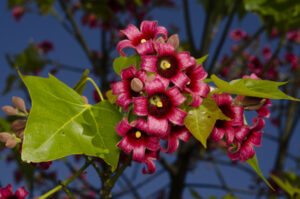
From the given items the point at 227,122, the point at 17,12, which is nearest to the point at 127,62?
the point at 227,122

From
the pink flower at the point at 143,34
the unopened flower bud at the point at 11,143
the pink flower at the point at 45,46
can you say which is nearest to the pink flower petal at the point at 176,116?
the pink flower at the point at 143,34

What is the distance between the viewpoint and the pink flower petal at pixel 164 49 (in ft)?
2.39

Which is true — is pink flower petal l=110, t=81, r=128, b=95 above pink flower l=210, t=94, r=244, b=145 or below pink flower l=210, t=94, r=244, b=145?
above

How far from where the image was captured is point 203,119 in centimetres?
69

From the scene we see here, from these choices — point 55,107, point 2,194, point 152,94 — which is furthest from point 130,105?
point 2,194

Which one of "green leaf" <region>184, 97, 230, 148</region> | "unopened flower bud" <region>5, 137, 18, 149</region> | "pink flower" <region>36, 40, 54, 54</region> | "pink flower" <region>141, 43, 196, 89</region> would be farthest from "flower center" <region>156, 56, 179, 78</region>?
"pink flower" <region>36, 40, 54, 54</region>

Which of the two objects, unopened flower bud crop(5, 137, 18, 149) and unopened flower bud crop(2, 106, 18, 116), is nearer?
unopened flower bud crop(5, 137, 18, 149)

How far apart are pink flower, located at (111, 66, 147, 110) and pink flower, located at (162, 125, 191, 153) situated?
0.46ft

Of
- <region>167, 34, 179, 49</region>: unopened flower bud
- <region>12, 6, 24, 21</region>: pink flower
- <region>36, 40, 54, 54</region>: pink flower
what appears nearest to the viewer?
<region>167, 34, 179, 49</region>: unopened flower bud

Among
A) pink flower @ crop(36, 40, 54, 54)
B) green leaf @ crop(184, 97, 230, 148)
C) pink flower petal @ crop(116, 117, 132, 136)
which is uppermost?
green leaf @ crop(184, 97, 230, 148)

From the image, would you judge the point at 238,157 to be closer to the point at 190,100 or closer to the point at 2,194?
the point at 190,100

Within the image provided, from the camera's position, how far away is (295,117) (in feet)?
12.0

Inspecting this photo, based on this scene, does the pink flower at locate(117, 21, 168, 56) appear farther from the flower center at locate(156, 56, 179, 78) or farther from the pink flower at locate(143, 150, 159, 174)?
the pink flower at locate(143, 150, 159, 174)

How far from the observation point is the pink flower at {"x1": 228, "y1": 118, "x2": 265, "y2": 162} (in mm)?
790
